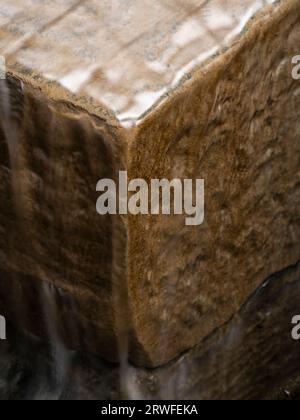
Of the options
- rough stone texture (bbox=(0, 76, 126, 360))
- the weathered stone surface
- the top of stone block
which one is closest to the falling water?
rough stone texture (bbox=(0, 76, 126, 360))

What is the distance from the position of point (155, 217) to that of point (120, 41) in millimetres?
287

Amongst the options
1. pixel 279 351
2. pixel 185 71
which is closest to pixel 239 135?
pixel 185 71

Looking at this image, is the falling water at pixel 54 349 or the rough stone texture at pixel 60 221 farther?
the falling water at pixel 54 349

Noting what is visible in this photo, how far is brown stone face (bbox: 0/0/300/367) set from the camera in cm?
200

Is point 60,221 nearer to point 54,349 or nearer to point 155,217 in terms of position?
point 155,217

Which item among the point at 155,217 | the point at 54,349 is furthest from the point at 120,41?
the point at 54,349

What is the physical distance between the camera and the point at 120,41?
2043 mm

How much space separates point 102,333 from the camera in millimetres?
2227

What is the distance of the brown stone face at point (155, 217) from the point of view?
200cm

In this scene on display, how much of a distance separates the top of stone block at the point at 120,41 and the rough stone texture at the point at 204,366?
22.6 inches

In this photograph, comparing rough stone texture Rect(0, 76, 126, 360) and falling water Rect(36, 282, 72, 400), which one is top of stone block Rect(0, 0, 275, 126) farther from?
falling water Rect(36, 282, 72, 400)

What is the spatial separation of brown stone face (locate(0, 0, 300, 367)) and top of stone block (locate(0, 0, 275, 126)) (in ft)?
0.09

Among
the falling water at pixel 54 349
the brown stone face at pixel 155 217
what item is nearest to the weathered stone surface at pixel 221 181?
the brown stone face at pixel 155 217

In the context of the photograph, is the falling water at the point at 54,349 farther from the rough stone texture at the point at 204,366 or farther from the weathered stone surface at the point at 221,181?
the weathered stone surface at the point at 221,181
